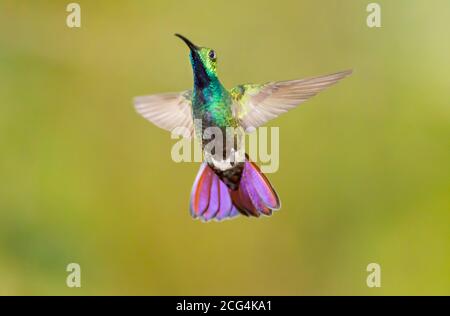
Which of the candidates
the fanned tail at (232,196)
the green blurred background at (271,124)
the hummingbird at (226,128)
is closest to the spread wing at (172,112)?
the hummingbird at (226,128)

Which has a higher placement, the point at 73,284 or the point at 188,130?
the point at 188,130

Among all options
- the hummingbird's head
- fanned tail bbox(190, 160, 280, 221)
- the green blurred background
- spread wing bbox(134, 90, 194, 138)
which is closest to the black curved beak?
the hummingbird's head

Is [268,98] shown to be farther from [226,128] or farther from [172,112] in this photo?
[172,112]

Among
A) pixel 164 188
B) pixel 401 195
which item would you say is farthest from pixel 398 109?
pixel 164 188

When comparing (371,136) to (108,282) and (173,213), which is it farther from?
(108,282)

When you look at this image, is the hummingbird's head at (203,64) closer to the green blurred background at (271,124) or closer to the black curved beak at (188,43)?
the black curved beak at (188,43)

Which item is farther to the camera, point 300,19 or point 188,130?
point 300,19
